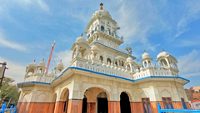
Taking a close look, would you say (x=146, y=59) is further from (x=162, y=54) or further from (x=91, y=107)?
(x=91, y=107)

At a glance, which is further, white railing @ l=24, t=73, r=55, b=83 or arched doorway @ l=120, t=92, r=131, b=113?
white railing @ l=24, t=73, r=55, b=83

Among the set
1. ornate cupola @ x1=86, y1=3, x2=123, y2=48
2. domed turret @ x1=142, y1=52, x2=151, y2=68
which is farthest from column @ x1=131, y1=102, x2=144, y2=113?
ornate cupola @ x1=86, y1=3, x2=123, y2=48

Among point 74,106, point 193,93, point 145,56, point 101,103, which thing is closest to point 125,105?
point 101,103

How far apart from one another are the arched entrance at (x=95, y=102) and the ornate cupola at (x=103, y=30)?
9198 millimetres

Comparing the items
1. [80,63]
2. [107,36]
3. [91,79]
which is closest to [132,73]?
[91,79]

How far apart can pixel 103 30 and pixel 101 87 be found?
13.9 m

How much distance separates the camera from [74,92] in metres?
8.54

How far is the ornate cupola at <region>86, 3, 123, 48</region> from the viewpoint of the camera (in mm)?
19875

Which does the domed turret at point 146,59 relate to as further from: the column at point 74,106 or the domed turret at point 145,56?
the column at point 74,106

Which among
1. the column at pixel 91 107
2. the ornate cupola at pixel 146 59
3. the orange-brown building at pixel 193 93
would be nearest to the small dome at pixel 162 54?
the ornate cupola at pixel 146 59

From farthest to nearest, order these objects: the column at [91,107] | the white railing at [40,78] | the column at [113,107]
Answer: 1. the white railing at [40,78]
2. the column at [91,107]
3. the column at [113,107]

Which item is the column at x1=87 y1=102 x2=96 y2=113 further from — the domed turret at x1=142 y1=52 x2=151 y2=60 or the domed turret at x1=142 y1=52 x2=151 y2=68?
the domed turret at x1=142 y1=52 x2=151 y2=60

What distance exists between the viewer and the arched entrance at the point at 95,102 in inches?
476

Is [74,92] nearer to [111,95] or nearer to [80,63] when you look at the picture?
[80,63]
